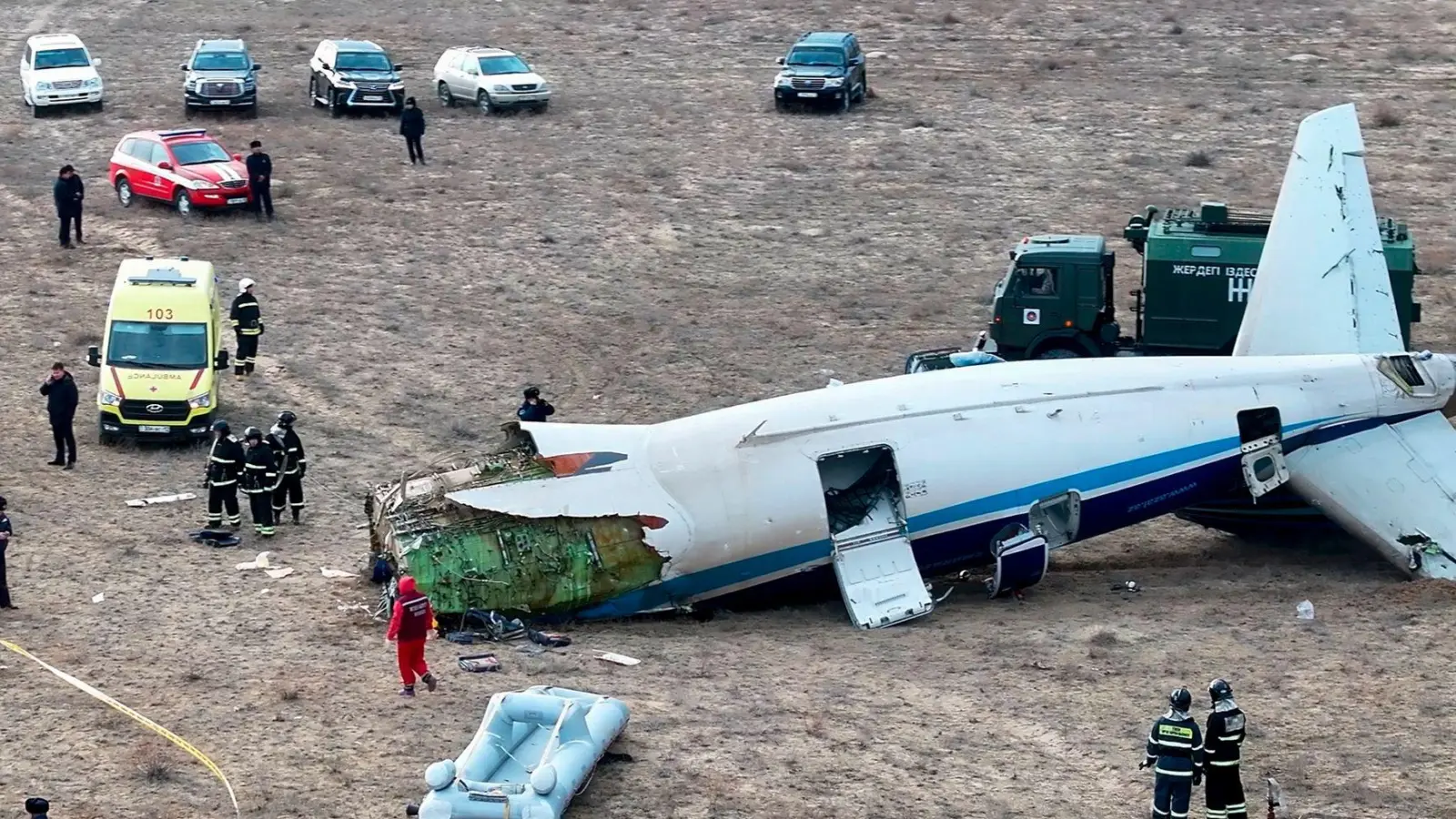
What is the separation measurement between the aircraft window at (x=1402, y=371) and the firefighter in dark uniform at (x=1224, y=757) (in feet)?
32.5

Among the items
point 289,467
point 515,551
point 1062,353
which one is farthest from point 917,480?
point 289,467

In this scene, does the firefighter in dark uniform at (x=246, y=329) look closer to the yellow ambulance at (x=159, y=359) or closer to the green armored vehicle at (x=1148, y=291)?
the yellow ambulance at (x=159, y=359)

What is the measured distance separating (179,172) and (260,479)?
18.0 metres

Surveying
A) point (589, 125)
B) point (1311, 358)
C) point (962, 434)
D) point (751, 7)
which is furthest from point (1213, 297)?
point (751, 7)

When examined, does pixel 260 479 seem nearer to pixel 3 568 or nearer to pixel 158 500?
pixel 158 500

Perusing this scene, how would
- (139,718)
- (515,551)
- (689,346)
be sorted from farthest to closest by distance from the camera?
(689,346) → (515,551) → (139,718)

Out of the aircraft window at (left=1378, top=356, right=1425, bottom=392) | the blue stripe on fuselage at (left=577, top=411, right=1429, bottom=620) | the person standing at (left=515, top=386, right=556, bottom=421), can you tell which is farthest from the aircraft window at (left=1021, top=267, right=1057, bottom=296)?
the person standing at (left=515, top=386, right=556, bottom=421)

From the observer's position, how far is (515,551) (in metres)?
23.3

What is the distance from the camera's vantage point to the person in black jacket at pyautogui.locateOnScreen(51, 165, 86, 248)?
3988cm

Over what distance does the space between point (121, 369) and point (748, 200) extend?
17457 mm

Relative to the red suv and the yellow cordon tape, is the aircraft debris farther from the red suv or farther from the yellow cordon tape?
the red suv

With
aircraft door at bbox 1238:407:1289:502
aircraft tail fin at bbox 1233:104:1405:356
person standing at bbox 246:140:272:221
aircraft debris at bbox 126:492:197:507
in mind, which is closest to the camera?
aircraft door at bbox 1238:407:1289:502

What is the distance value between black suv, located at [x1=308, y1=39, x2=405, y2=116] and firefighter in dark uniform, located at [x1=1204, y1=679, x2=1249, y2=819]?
37.5 m

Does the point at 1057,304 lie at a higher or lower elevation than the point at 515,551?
higher
